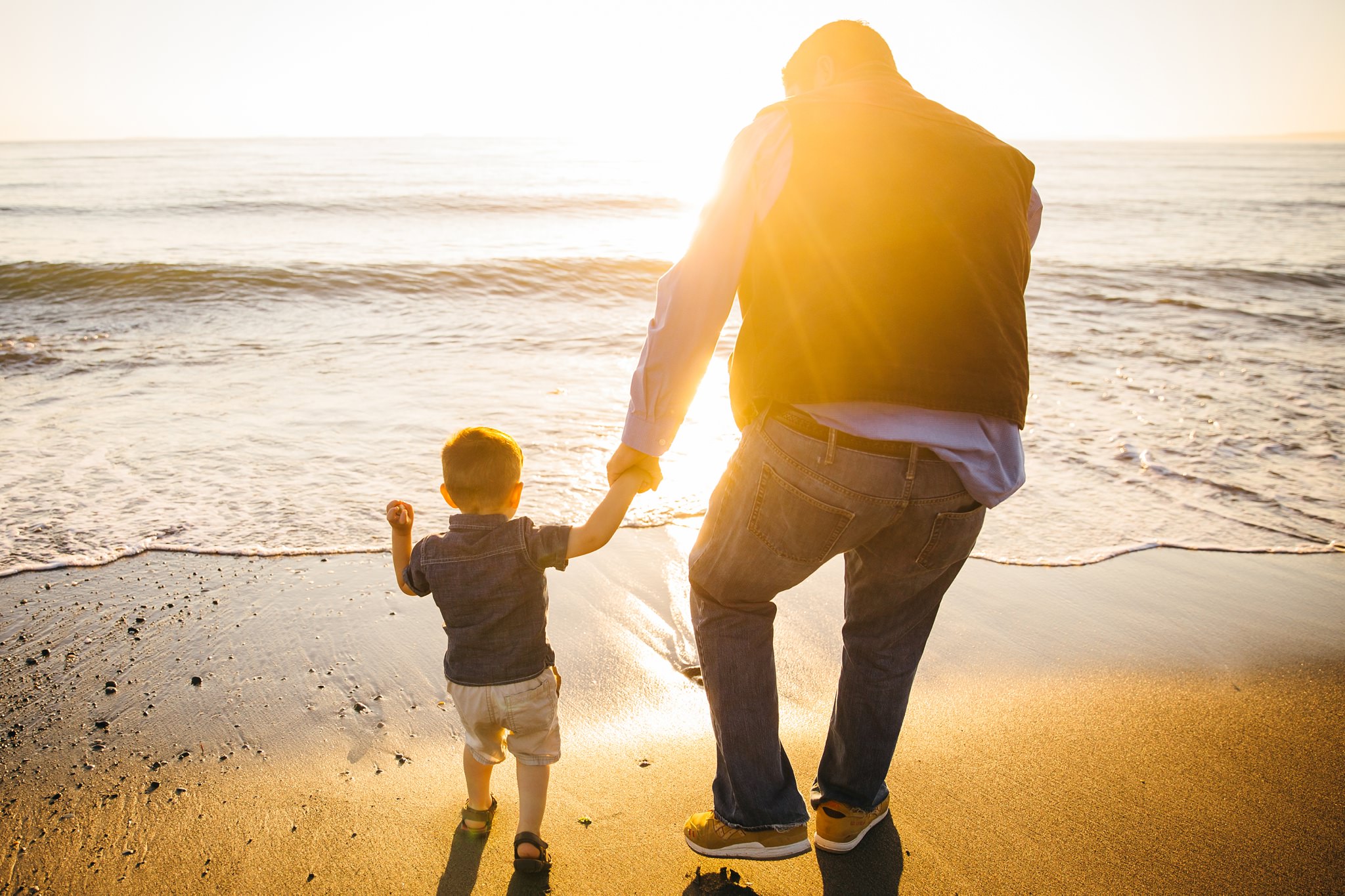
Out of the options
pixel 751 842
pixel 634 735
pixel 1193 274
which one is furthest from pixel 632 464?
pixel 1193 274

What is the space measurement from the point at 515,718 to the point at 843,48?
175 cm

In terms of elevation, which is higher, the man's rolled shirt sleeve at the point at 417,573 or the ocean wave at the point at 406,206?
the ocean wave at the point at 406,206

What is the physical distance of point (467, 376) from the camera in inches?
297

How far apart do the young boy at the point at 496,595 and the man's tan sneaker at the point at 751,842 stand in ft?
1.42

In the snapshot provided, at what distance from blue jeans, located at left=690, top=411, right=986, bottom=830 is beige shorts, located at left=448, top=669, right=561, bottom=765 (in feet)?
1.47

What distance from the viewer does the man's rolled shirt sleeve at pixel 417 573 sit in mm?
1997

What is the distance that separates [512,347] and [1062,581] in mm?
6515

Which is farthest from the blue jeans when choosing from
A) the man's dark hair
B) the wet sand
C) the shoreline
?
the shoreline

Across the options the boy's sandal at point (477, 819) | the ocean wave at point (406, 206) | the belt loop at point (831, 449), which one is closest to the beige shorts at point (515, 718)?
the boy's sandal at point (477, 819)

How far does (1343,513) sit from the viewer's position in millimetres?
4547

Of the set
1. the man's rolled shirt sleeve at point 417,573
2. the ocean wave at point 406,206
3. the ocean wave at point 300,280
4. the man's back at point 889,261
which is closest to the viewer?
the man's back at point 889,261

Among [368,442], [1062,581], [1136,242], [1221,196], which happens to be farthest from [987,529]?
[1221,196]

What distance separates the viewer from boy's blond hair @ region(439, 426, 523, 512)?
6.40ft

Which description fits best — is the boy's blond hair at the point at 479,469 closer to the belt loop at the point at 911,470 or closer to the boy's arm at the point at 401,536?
the boy's arm at the point at 401,536
